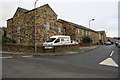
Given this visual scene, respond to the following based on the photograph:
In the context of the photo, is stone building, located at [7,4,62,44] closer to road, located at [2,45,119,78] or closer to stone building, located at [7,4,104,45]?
stone building, located at [7,4,104,45]

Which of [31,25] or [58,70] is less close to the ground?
[31,25]

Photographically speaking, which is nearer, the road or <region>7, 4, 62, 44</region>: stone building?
the road

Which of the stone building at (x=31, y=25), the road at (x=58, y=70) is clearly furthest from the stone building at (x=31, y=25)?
the road at (x=58, y=70)

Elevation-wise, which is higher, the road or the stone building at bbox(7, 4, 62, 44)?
the stone building at bbox(7, 4, 62, 44)

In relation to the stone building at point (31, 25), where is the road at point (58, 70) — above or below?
below

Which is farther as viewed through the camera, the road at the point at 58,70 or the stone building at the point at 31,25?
the stone building at the point at 31,25

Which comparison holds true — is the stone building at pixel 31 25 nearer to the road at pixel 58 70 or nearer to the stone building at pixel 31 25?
the stone building at pixel 31 25

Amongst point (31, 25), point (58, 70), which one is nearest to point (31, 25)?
point (31, 25)

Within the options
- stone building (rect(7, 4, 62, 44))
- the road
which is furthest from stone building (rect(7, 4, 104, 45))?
the road

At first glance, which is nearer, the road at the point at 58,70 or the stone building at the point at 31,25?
the road at the point at 58,70

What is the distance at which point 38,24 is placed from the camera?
2397 cm

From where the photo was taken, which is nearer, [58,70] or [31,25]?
[58,70]

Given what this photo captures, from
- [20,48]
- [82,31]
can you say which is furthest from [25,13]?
[82,31]

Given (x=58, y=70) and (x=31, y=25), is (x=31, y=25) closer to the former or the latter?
(x=31, y=25)
